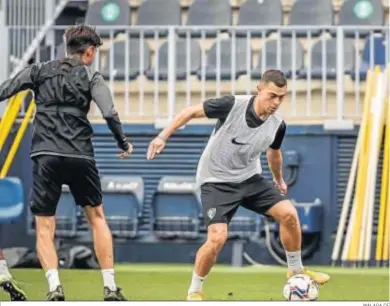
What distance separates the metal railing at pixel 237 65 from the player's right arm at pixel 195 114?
6.79 m

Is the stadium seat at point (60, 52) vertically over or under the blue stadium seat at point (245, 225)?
over

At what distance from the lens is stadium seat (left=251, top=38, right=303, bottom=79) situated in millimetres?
17450

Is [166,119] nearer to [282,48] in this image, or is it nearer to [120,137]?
[282,48]

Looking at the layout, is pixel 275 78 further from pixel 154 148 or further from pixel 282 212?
pixel 154 148

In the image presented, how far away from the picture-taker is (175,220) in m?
16.5

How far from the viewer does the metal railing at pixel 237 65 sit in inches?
676

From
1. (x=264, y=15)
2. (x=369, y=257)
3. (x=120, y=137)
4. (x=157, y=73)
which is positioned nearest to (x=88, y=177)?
(x=120, y=137)

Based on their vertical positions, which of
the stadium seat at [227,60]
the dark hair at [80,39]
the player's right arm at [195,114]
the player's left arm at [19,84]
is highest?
the stadium seat at [227,60]

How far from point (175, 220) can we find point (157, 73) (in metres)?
2.02

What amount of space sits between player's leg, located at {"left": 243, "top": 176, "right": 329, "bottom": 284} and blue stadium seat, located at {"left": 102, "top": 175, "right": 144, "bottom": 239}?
20.1ft

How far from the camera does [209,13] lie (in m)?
19.0

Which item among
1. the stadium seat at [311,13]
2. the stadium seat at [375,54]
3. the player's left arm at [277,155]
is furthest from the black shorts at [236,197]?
the stadium seat at [311,13]

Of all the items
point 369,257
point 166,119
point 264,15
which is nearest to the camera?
point 369,257

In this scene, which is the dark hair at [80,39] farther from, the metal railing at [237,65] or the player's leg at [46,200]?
the metal railing at [237,65]
